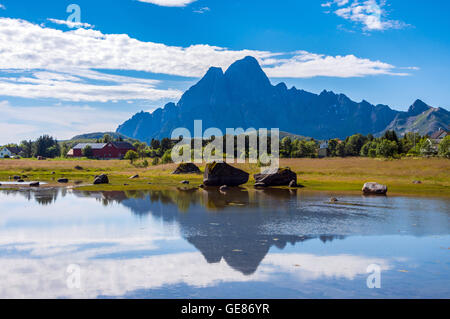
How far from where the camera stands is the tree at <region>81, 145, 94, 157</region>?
195 meters

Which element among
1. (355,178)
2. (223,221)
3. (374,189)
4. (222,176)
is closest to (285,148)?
(355,178)

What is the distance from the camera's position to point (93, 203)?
4372 centimetres

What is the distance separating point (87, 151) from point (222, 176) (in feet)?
478

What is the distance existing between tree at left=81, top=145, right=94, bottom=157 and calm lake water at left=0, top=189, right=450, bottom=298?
528 feet

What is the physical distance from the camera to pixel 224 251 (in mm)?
21828

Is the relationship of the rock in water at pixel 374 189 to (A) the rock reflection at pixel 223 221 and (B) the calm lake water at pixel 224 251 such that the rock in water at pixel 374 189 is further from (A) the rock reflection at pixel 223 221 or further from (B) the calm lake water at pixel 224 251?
(B) the calm lake water at pixel 224 251

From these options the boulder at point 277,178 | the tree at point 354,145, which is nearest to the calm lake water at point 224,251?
the boulder at point 277,178

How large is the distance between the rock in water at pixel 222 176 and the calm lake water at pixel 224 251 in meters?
25.0

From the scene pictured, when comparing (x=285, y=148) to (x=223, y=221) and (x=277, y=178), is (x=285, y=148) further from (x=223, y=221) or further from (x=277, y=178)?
(x=223, y=221)

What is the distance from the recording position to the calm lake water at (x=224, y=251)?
1609cm

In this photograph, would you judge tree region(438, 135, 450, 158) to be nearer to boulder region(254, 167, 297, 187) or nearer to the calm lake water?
boulder region(254, 167, 297, 187)

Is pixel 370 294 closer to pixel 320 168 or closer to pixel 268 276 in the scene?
pixel 268 276
